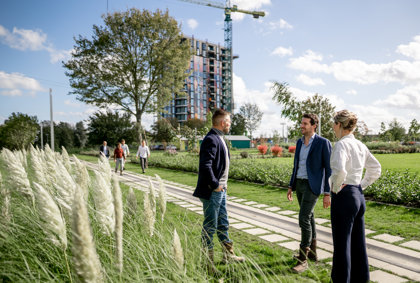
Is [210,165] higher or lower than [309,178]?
higher

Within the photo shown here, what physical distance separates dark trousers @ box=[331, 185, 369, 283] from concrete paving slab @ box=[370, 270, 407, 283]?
41 centimetres

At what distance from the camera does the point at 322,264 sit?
366 centimetres

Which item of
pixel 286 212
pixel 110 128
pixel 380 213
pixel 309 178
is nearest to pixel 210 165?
pixel 309 178

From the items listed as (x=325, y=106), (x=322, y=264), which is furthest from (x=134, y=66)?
(x=322, y=264)

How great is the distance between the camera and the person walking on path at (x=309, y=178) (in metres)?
3.58

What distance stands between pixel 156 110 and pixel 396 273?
2694 cm

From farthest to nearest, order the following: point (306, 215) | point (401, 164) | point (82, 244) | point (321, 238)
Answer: point (401, 164) < point (321, 238) < point (306, 215) < point (82, 244)

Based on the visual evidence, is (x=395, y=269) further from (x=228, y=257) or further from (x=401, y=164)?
(x=401, y=164)

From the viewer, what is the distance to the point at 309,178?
365cm

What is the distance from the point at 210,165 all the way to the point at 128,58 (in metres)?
24.8

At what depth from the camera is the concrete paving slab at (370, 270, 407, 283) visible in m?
3.15

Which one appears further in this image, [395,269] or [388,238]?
[388,238]

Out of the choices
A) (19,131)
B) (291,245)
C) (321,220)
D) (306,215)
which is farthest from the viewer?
(19,131)

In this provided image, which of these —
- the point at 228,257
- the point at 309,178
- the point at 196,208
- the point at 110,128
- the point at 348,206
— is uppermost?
the point at 110,128
